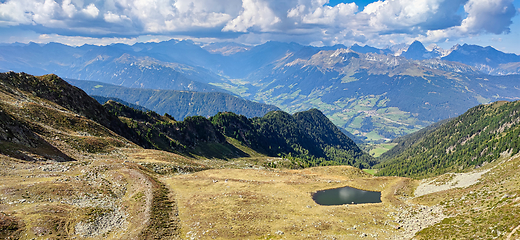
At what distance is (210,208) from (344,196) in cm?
4179

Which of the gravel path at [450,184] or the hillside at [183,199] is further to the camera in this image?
the gravel path at [450,184]

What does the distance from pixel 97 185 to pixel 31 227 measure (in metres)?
17.9

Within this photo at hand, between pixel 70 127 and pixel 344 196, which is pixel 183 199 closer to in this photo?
pixel 344 196

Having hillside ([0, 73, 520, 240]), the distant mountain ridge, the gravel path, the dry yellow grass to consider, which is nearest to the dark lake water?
the dry yellow grass

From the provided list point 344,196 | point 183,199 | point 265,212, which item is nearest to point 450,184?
point 344,196

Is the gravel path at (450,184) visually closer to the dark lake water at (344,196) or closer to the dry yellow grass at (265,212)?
the dry yellow grass at (265,212)

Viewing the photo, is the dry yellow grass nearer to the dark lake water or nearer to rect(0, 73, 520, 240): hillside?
rect(0, 73, 520, 240): hillside

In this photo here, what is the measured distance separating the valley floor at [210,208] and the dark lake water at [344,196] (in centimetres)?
340

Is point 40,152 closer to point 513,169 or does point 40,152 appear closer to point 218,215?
point 218,215

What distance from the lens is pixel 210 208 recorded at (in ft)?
165

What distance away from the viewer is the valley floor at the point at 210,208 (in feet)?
117

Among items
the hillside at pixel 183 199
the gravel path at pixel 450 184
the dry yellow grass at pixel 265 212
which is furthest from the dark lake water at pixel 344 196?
the gravel path at pixel 450 184

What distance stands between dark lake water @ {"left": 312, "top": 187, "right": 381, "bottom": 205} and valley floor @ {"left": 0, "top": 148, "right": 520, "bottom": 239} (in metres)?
3.40

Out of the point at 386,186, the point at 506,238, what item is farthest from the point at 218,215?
the point at 386,186
